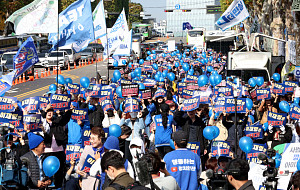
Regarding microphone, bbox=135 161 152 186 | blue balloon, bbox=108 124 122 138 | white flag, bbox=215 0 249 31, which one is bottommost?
blue balloon, bbox=108 124 122 138

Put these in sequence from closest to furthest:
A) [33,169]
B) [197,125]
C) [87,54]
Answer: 1. [33,169]
2. [197,125]
3. [87,54]

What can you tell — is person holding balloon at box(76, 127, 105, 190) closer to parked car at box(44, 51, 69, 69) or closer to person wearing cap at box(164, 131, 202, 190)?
person wearing cap at box(164, 131, 202, 190)

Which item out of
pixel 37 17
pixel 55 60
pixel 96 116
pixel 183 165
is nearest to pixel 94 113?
pixel 96 116

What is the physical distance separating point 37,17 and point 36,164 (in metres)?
7.24

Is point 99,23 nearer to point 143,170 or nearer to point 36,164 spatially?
point 36,164

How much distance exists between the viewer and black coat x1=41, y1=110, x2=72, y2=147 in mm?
8844

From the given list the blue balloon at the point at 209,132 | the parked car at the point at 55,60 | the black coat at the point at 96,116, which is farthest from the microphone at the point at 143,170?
the parked car at the point at 55,60

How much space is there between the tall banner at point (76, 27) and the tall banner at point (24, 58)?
7.92ft

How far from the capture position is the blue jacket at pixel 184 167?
6348 mm

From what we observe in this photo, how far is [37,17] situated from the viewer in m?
13.2

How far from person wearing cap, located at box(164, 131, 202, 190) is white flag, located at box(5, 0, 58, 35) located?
770cm

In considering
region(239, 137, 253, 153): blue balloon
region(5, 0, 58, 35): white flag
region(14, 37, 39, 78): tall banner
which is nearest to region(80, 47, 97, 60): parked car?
region(5, 0, 58, 35): white flag

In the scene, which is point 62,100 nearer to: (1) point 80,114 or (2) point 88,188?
(1) point 80,114

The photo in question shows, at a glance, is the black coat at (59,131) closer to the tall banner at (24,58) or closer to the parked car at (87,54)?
the tall banner at (24,58)
